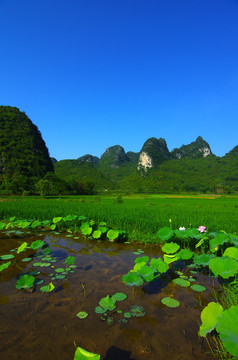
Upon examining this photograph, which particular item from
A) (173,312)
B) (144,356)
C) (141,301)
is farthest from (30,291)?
(173,312)

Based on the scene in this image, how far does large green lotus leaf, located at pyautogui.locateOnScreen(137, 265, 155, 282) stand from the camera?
249cm

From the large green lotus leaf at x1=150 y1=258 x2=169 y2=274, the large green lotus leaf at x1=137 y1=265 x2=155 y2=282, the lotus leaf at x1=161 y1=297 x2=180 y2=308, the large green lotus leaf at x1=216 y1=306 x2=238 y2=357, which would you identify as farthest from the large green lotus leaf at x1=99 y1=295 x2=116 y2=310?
the large green lotus leaf at x1=216 y1=306 x2=238 y2=357

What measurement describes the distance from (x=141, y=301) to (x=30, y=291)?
1.56 meters

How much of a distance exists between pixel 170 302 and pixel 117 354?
100 cm

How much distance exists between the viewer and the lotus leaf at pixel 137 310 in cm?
217

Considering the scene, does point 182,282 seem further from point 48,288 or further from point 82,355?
point 82,355

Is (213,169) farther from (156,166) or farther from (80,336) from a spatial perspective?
(80,336)

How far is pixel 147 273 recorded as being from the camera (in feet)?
8.32

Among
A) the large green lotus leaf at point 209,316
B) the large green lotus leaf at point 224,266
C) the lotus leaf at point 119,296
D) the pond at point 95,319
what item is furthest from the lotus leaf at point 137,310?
the large green lotus leaf at point 224,266

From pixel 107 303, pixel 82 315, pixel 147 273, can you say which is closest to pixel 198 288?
pixel 147 273

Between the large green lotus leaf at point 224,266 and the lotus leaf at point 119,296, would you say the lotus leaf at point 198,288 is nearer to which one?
the large green lotus leaf at point 224,266

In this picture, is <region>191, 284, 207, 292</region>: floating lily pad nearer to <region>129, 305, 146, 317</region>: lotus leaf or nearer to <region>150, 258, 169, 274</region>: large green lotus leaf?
<region>150, 258, 169, 274</region>: large green lotus leaf

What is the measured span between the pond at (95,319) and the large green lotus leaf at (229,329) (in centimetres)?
59

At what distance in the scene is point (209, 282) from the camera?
2.99 metres
